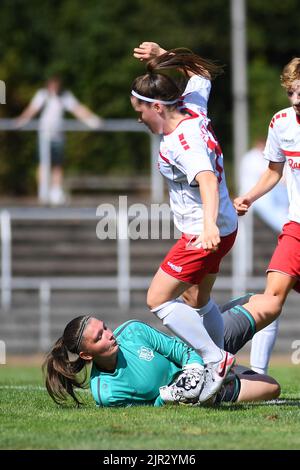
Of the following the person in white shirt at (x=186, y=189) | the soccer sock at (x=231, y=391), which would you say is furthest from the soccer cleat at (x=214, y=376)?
the soccer sock at (x=231, y=391)

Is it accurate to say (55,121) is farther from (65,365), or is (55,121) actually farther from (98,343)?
(98,343)

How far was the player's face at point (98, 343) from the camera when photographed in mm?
7031

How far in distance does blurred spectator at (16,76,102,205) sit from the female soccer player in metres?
12.6

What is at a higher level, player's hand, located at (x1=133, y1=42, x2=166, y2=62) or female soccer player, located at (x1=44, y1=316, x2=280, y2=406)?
player's hand, located at (x1=133, y1=42, x2=166, y2=62)

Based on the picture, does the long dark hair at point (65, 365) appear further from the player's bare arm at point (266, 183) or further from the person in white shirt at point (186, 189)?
the player's bare arm at point (266, 183)

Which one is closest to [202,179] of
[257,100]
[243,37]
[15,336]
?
[15,336]

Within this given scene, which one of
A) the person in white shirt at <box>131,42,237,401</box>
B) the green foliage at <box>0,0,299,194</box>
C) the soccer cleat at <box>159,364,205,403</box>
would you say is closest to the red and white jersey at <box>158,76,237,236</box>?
the person in white shirt at <box>131,42,237,401</box>

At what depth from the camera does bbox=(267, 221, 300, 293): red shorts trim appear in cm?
759

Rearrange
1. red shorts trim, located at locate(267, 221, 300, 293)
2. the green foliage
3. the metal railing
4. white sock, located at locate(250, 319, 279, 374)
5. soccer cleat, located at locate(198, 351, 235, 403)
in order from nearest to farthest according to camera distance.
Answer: soccer cleat, located at locate(198, 351, 235, 403), red shorts trim, located at locate(267, 221, 300, 293), white sock, located at locate(250, 319, 279, 374), the metal railing, the green foliage

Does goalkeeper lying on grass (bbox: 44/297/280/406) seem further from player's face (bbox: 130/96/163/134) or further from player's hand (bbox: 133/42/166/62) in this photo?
player's hand (bbox: 133/42/166/62)

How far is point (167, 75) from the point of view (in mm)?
7266

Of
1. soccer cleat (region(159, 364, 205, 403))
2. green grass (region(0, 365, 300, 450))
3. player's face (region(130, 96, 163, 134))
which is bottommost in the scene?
green grass (region(0, 365, 300, 450))

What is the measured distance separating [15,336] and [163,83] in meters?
10.9

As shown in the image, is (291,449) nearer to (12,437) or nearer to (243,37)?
(12,437)
